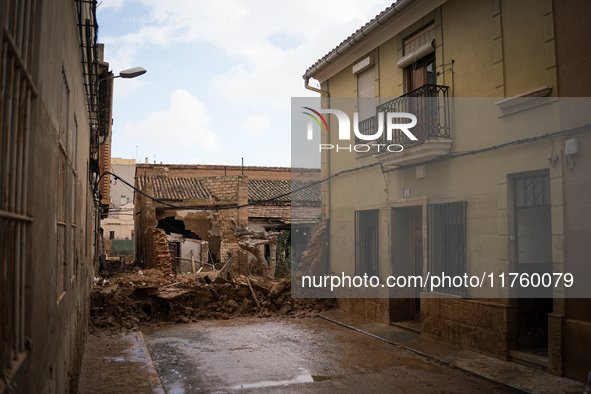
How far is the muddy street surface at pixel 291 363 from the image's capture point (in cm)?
704

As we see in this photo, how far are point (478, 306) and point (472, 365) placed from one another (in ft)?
3.57

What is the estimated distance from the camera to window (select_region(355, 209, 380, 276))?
474 inches

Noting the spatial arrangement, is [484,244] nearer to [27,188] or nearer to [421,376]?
[421,376]

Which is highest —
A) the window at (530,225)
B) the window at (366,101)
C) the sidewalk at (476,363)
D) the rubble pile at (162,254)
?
the window at (366,101)

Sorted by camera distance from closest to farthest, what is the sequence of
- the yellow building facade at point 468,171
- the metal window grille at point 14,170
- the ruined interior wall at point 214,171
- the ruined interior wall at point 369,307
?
the metal window grille at point 14,170, the yellow building facade at point 468,171, the ruined interior wall at point 369,307, the ruined interior wall at point 214,171

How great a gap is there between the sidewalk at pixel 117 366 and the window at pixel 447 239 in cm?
552

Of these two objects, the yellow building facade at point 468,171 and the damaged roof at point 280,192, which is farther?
the damaged roof at point 280,192

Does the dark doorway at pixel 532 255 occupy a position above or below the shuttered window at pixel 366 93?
below

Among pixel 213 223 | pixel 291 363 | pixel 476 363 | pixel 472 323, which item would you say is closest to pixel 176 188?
pixel 213 223

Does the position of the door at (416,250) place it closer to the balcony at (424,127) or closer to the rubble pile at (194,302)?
the balcony at (424,127)

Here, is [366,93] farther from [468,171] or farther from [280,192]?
[280,192]

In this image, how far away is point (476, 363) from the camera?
7918mm

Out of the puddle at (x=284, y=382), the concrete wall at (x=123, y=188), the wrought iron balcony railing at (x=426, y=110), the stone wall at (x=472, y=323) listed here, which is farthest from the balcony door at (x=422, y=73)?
the concrete wall at (x=123, y=188)

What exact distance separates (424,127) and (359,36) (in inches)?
128
